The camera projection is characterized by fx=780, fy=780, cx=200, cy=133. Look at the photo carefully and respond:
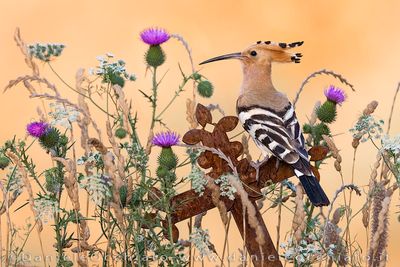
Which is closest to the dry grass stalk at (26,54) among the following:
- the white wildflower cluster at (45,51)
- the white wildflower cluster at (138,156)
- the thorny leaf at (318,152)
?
the white wildflower cluster at (45,51)

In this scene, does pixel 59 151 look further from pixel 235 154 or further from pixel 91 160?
pixel 235 154

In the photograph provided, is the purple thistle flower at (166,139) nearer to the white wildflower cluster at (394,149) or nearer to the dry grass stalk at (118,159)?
the dry grass stalk at (118,159)

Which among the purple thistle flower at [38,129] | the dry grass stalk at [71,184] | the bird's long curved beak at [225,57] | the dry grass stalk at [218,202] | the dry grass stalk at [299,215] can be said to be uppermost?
the bird's long curved beak at [225,57]

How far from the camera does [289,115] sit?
5730mm

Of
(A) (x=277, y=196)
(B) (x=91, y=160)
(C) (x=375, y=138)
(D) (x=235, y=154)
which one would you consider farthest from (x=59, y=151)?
(C) (x=375, y=138)

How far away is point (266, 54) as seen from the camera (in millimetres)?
6324

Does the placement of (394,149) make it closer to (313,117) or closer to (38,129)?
(313,117)

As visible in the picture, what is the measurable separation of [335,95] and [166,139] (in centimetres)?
163

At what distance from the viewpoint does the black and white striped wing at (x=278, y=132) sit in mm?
5320

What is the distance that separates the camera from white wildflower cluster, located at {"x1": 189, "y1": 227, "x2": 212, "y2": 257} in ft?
16.1

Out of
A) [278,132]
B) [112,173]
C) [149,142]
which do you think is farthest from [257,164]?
[112,173]

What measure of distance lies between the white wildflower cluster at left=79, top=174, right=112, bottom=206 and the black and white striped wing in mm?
1297

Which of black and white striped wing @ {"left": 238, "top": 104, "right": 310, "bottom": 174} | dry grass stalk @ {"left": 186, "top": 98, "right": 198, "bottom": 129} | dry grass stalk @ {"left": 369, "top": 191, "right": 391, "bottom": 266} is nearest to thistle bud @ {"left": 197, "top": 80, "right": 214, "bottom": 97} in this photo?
Answer: black and white striped wing @ {"left": 238, "top": 104, "right": 310, "bottom": 174}

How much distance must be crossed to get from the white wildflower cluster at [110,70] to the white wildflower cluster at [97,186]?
3.35ft
